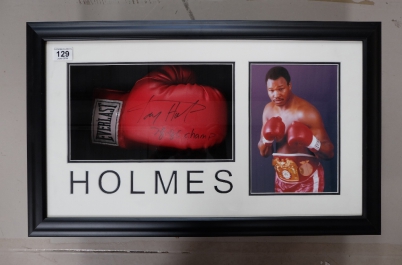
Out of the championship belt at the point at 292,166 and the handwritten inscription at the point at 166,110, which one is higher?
the handwritten inscription at the point at 166,110

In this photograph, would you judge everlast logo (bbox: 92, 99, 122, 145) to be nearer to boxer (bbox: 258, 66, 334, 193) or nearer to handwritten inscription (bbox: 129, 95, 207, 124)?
handwritten inscription (bbox: 129, 95, 207, 124)

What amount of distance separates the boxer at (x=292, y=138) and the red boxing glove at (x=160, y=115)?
74 millimetres

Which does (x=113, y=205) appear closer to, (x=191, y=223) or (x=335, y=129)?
(x=191, y=223)

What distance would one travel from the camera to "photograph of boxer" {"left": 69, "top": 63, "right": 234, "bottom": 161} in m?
0.47

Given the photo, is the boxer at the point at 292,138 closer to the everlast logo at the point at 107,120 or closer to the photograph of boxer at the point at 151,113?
the photograph of boxer at the point at 151,113

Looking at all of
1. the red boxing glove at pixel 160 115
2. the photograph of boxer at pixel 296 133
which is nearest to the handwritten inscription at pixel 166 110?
the red boxing glove at pixel 160 115

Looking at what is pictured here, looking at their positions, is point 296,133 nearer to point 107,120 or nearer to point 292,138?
point 292,138

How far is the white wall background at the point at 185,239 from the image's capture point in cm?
49

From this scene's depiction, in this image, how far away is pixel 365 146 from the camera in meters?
0.48

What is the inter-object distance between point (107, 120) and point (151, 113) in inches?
2.7

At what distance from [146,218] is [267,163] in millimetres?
202

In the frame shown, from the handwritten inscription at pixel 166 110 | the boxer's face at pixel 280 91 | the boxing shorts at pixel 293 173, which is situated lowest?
the boxing shorts at pixel 293 173

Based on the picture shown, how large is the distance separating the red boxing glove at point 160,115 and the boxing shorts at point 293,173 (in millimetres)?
99

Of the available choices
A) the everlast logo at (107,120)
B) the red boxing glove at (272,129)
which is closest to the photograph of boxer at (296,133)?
the red boxing glove at (272,129)
